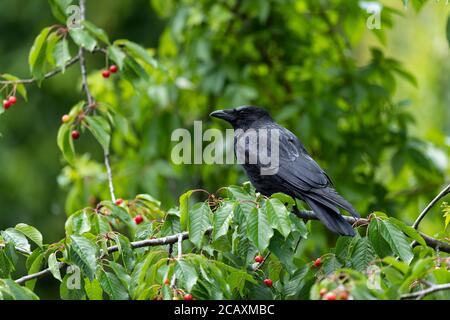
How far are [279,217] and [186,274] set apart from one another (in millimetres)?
498

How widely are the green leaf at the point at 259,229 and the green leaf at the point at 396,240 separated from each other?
1.71ft

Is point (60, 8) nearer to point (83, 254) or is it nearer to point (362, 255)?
point (83, 254)

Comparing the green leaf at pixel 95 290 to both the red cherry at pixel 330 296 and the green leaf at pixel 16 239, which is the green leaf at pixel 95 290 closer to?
the green leaf at pixel 16 239

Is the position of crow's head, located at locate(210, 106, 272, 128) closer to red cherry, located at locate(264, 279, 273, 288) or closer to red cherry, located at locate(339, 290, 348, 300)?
red cherry, located at locate(264, 279, 273, 288)

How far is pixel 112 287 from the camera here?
10.7ft

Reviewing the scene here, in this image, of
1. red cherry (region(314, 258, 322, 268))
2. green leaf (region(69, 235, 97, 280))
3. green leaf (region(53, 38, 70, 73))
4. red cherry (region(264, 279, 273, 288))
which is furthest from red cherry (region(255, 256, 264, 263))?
green leaf (region(53, 38, 70, 73))

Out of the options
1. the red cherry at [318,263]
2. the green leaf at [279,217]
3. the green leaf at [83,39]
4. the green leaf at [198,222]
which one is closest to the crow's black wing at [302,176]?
the red cherry at [318,263]

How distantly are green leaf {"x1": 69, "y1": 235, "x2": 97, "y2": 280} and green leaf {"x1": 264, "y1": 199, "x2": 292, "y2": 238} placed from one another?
2.56 feet

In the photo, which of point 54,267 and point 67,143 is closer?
point 54,267

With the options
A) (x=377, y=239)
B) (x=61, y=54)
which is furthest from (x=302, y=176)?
(x=61, y=54)

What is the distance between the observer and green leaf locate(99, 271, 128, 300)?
3.24m

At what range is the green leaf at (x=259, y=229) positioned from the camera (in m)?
3.11

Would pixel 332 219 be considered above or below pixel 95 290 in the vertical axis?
above
